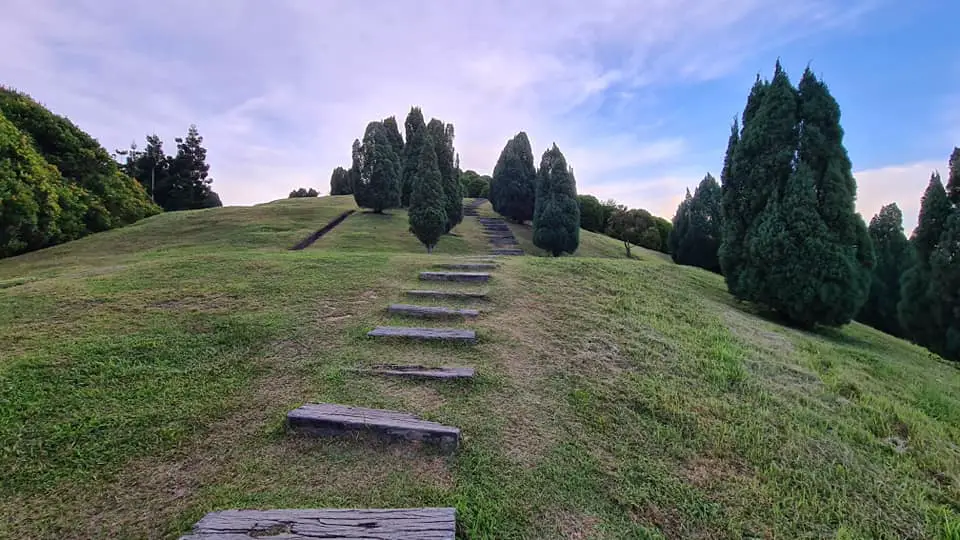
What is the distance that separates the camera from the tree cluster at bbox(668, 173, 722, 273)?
787 inches

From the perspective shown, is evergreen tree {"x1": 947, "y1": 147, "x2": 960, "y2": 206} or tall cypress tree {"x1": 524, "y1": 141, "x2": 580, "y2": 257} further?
tall cypress tree {"x1": 524, "y1": 141, "x2": 580, "y2": 257}

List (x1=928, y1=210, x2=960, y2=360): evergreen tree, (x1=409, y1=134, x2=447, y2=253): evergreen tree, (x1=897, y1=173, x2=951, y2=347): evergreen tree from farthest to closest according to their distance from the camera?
(x1=409, y1=134, x2=447, y2=253): evergreen tree < (x1=897, y1=173, x2=951, y2=347): evergreen tree < (x1=928, y1=210, x2=960, y2=360): evergreen tree

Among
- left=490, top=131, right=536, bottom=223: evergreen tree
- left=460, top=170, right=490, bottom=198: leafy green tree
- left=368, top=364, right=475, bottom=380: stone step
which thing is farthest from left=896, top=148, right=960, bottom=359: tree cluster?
left=460, top=170, right=490, bottom=198: leafy green tree

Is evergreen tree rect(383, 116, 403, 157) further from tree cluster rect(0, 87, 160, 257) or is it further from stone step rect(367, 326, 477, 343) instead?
stone step rect(367, 326, 477, 343)

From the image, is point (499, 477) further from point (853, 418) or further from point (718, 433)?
point (853, 418)

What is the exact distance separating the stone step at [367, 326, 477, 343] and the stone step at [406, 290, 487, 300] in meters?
1.13

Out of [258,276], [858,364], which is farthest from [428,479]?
[858,364]

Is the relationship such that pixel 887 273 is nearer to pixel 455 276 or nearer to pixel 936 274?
pixel 936 274

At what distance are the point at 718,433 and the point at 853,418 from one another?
1.51 metres

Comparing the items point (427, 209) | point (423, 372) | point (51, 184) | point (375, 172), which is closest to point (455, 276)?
point (423, 372)

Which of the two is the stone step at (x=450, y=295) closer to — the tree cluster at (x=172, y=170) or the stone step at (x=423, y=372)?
the stone step at (x=423, y=372)

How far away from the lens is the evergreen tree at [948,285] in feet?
22.1

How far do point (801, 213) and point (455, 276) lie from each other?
5.95m

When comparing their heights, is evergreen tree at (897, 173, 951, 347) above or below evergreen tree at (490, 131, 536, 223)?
below
